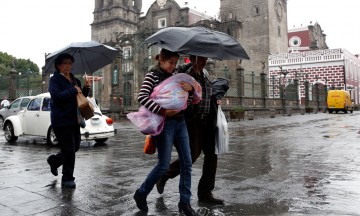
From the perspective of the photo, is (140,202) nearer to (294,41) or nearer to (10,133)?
(10,133)

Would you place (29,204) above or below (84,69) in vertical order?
Result: below

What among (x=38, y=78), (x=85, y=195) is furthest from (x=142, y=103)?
(x=38, y=78)

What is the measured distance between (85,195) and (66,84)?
1.50m

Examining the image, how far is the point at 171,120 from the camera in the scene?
363 centimetres

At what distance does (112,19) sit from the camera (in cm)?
5847

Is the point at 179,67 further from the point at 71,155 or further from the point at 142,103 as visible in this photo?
the point at 71,155

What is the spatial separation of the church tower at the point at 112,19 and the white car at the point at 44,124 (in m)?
47.9

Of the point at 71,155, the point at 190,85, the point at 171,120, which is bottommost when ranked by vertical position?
the point at 71,155

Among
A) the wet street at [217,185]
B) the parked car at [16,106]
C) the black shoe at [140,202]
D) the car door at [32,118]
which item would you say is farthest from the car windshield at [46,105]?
the black shoe at [140,202]

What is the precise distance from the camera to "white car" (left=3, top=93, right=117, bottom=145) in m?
9.89

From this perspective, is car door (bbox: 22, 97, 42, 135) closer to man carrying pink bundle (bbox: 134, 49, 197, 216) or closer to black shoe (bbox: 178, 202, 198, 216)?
man carrying pink bundle (bbox: 134, 49, 197, 216)

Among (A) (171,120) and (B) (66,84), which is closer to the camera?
(A) (171,120)

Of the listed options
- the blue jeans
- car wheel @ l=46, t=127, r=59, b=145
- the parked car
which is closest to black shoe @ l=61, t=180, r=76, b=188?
the blue jeans

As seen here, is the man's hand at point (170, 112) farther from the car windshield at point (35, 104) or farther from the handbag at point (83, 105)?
the car windshield at point (35, 104)
